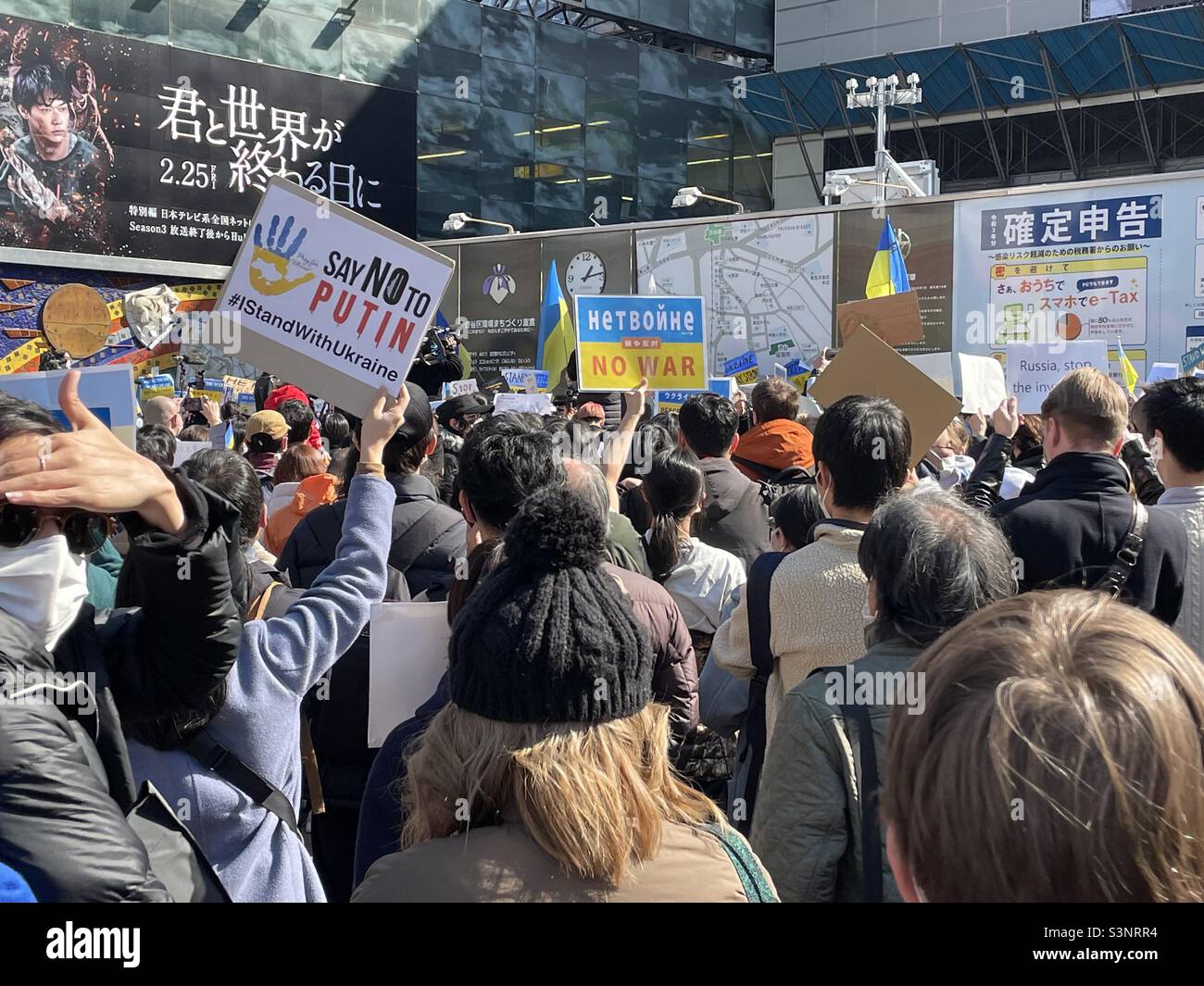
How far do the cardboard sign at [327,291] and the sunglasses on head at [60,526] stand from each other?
1.75 meters

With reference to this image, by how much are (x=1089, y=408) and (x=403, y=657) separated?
2213 mm

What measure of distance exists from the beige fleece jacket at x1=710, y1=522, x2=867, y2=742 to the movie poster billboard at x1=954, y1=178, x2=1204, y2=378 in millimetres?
12830

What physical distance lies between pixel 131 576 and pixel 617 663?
1.19m

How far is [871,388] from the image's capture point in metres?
4.68

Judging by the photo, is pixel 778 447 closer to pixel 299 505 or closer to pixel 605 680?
pixel 299 505

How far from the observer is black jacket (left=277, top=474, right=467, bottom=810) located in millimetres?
3412

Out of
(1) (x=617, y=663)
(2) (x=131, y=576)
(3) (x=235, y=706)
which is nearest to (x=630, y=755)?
(1) (x=617, y=663)

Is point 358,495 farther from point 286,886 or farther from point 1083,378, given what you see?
point 1083,378

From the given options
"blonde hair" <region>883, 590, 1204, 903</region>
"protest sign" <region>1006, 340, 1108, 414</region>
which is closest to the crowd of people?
"blonde hair" <region>883, 590, 1204, 903</region>

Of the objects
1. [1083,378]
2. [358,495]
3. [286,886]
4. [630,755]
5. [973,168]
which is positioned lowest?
[286,886]

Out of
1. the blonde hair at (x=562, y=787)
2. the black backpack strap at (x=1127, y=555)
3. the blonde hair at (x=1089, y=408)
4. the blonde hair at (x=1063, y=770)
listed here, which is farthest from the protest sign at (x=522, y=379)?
the blonde hair at (x=1063, y=770)

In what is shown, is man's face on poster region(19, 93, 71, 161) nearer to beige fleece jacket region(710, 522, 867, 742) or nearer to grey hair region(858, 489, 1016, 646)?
beige fleece jacket region(710, 522, 867, 742)

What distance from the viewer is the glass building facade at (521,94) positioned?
2389 cm

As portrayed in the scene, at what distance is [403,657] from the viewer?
2.85 metres
